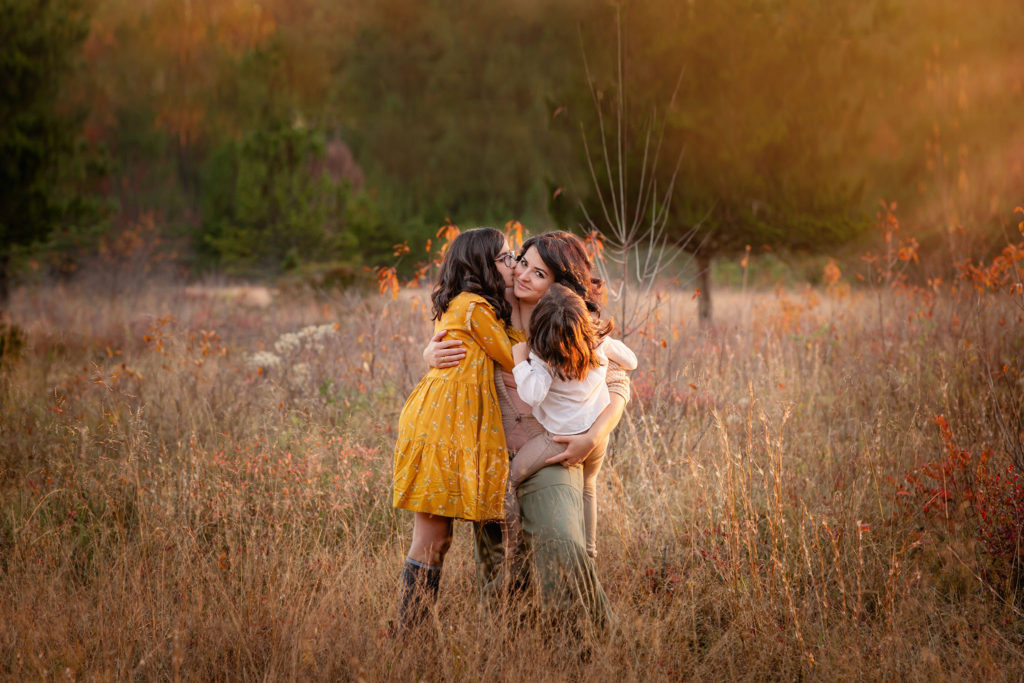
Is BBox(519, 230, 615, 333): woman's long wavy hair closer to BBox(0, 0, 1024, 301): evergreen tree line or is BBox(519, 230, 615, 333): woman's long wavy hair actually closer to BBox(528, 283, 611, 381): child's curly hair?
BBox(528, 283, 611, 381): child's curly hair

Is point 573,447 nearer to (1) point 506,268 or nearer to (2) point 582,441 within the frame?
(2) point 582,441

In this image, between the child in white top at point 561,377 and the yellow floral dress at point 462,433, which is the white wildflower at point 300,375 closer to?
the yellow floral dress at point 462,433

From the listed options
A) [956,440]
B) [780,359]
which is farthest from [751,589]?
[780,359]

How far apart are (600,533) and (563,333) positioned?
1.42 meters

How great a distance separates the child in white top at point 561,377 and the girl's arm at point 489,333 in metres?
0.07

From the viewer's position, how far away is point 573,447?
93.0 inches

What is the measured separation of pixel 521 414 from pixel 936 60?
15138 mm

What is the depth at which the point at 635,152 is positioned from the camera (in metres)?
10.7

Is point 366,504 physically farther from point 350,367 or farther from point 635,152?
point 635,152

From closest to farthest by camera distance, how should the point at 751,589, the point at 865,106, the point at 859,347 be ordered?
the point at 751,589 → the point at 859,347 → the point at 865,106

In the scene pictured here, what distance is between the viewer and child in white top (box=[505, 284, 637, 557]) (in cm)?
228

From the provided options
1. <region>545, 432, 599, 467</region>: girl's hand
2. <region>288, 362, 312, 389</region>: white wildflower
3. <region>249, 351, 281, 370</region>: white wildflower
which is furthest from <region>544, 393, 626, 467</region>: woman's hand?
<region>249, 351, 281, 370</region>: white wildflower

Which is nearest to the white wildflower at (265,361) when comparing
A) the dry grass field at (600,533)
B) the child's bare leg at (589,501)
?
the dry grass field at (600,533)

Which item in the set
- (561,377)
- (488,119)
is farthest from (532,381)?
(488,119)
